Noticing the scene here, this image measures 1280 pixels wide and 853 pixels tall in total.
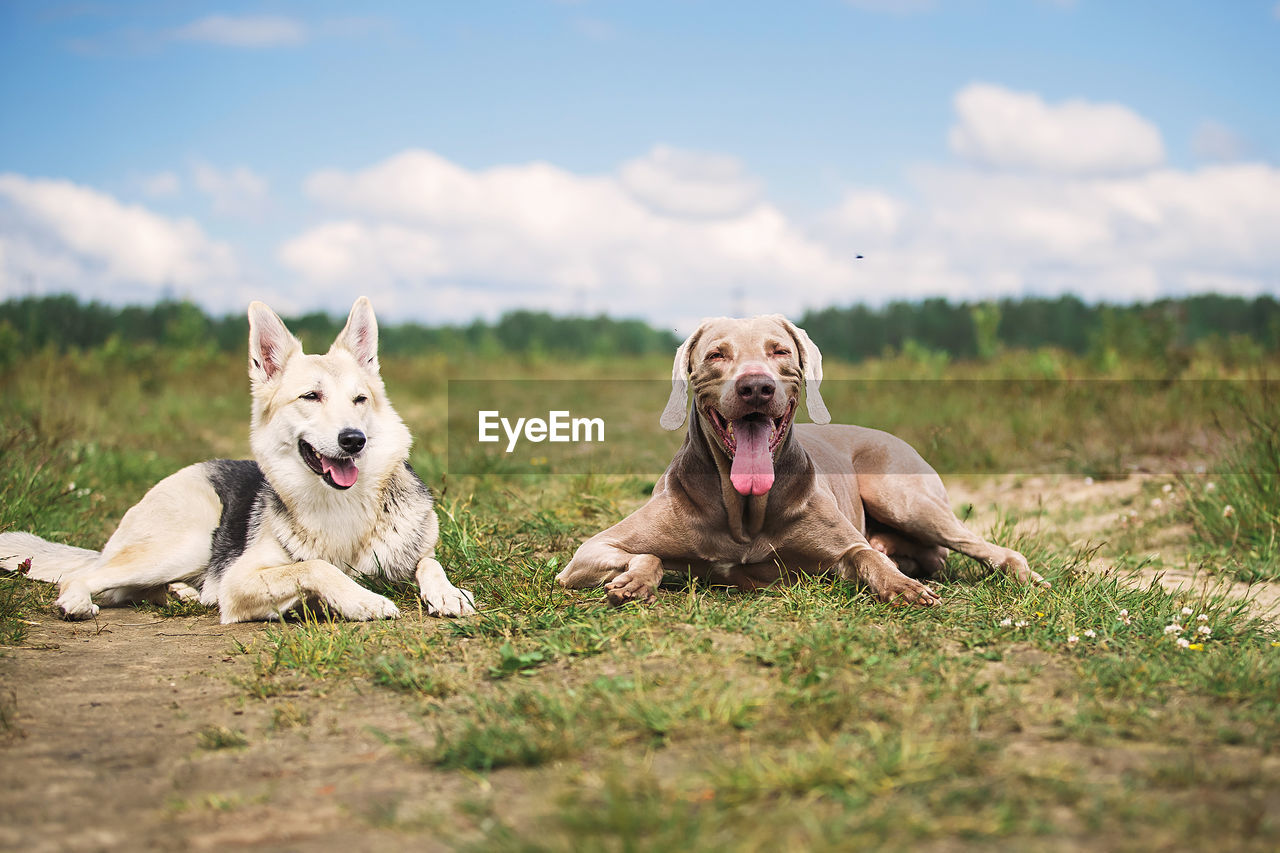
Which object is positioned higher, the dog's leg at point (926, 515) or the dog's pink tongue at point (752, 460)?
the dog's pink tongue at point (752, 460)

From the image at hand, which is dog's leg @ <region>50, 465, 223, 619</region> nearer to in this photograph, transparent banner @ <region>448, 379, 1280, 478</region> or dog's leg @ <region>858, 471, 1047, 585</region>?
transparent banner @ <region>448, 379, 1280, 478</region>

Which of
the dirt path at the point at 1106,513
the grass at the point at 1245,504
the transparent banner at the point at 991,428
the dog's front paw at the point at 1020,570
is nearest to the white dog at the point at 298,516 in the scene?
the transparent banner at the point at 991,428

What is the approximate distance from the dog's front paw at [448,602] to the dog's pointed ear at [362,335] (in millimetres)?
1252

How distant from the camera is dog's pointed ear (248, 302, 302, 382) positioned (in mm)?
4742

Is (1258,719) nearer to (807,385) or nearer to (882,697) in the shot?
(882,697)

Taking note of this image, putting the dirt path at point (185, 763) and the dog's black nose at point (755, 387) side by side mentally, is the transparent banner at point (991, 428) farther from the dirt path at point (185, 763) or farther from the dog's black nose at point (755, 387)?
the dirt path at point (185, 763)

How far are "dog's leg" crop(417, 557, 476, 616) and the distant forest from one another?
40.5ft

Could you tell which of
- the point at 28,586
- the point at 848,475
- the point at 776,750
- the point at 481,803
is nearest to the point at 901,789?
the point at 776,750

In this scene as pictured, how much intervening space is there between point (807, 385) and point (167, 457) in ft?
26.2

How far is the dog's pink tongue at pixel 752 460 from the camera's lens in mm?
4434

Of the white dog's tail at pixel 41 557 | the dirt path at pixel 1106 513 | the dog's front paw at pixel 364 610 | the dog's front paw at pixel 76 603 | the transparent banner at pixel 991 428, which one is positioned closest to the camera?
the dog's front paw at pixel 364 610

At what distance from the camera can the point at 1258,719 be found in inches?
114

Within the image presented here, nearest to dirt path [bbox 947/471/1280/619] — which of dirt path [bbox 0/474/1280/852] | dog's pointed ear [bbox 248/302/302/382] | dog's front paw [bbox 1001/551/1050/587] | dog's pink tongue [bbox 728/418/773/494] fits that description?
dog's front paw [bbox 1001/551/1050/587]

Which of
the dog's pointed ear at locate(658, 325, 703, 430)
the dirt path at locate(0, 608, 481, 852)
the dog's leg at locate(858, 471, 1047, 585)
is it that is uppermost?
the dog's pointed ear at locate(658, 325, 703, 430)
